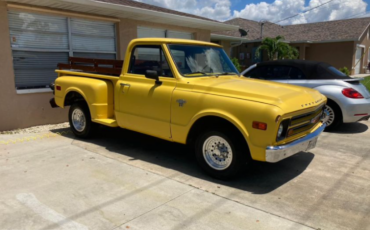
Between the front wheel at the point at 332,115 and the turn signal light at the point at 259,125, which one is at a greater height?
the turn signal light at the point at 259,125

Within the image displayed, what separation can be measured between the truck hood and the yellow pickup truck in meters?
0.01

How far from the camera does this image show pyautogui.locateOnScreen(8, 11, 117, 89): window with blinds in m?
7.46

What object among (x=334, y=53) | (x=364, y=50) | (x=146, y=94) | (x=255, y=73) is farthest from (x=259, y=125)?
(x=364, y=50)

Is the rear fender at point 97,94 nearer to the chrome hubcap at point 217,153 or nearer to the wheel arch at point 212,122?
the wheel arch at point 212,122

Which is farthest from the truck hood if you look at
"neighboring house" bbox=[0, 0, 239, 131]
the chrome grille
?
"neighboring house" bbox=[0, 0, 239, 131]

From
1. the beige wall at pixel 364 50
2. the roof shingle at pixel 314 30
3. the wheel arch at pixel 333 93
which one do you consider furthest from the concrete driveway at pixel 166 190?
the beige wall at pixel 364 50

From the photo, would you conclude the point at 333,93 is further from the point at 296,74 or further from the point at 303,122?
the point at 303,122

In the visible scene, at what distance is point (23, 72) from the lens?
7625mm

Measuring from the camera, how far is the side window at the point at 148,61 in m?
5.13

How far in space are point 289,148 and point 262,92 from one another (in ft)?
2.71

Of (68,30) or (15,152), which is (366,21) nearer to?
(68,30)

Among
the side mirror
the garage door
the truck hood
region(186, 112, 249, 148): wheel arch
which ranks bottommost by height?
region(186, 112, 249, 148): wheel arch

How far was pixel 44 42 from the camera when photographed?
7.89 m

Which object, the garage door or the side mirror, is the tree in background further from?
the side mirror
